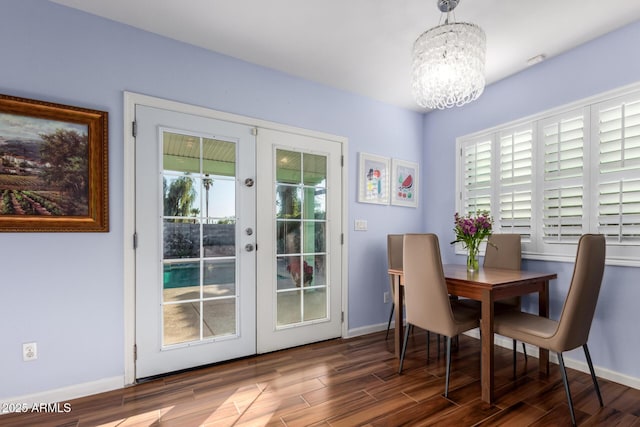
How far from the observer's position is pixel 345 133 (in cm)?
318

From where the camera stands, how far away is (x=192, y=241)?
2373 mm

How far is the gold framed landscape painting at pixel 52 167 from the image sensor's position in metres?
1.82

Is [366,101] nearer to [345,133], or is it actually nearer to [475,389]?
[345,133]

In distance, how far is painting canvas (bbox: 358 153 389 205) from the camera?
10.7ft

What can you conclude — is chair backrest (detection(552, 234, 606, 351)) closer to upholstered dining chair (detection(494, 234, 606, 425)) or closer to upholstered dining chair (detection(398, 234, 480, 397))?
upholstered dining chair (detection(494, 234, 606, 425))

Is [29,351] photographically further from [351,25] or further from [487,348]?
[351,25]

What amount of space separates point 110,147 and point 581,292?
9.94 feet

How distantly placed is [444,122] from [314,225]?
1.95m

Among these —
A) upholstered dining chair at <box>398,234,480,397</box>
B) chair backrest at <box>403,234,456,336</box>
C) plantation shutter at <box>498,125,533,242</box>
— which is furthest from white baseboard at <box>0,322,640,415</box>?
chair backrest at <box>403,234,456,336</box>

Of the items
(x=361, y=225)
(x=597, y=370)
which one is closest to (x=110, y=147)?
(x=361, y=225)

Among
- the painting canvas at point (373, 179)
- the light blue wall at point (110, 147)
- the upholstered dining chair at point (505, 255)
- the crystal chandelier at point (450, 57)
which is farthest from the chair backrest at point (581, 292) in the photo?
the light blue wall at point (110, 147)

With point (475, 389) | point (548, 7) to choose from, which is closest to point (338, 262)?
point (475, 389)

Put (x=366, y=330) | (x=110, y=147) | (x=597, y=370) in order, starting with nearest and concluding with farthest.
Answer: (x=110, y=147), (x=597, y=370), (x=366, y=330)

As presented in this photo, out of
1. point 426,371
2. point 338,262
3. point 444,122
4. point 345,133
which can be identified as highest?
point 444,122
